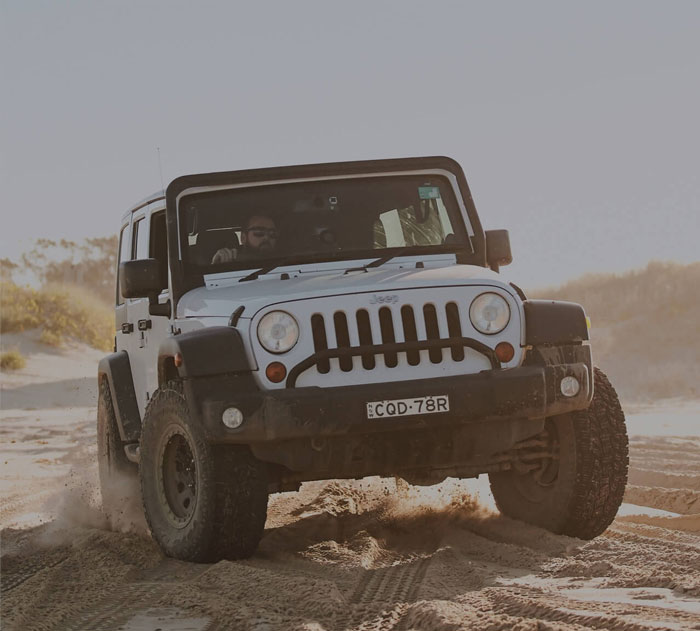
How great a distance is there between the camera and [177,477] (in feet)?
21.6

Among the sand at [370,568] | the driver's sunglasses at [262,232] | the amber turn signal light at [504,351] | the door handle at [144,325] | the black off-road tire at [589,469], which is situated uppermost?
the driver's sunglasses at [262,232]

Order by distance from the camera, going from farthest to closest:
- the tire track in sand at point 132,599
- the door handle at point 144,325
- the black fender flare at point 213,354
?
the door handle at point 144,325 < the black fender flare at point 213,354 < the tire track in sand at point 132,599

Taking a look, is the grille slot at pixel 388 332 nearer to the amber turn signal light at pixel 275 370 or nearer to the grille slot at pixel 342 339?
the grille slot at pixel 342 339

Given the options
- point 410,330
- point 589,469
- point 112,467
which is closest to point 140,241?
point 112,467

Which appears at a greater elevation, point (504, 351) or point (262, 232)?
point (262, 232)

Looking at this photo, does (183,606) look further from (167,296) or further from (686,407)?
(686,407)

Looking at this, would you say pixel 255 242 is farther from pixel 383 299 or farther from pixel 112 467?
pixel 112 467

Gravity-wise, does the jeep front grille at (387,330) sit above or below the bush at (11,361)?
above

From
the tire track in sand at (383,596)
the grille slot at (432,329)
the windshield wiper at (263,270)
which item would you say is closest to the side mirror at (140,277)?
the windshield wiper at (263,270)

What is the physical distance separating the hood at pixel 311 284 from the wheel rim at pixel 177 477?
637 millimetres

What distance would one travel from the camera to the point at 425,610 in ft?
15.9

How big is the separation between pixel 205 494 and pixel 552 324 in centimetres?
181

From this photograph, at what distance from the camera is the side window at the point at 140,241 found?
317 inches

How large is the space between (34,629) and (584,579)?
2.19 m
